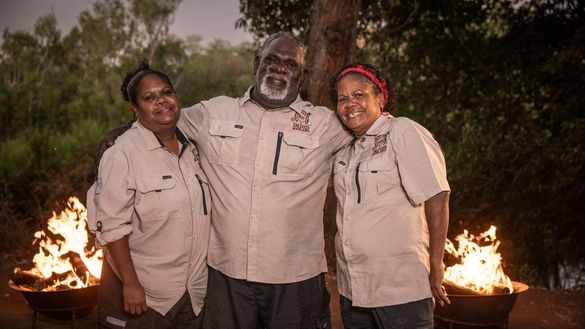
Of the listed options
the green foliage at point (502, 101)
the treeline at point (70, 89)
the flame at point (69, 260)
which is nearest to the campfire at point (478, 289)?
the flame at point (69, 260)

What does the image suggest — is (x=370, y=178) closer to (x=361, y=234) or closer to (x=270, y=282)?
(x=361, y=234)

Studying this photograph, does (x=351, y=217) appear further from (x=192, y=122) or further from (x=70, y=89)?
(x=70, y=89)

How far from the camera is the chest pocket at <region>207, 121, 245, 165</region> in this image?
343 centimetres

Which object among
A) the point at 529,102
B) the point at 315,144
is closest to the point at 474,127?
the point at 529,102

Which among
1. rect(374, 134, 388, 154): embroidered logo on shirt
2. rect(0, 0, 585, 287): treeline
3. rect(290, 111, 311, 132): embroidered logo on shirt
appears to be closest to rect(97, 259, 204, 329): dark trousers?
rect(290, 111, 311, 132): embroidered logo on shirt

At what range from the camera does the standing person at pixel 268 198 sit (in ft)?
11.0

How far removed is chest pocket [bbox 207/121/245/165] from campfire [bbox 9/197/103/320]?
203cm

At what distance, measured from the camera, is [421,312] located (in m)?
3.05

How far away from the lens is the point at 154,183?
3.13 meters

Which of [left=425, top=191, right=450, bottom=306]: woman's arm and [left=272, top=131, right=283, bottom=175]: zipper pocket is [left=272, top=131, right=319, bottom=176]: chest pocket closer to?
[left=272, top=131, right=283, bottom=175]: zipper pocket

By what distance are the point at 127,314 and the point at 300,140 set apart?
1382 millimetres

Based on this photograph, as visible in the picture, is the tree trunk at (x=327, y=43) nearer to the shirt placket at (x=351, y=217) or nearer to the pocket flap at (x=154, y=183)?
the shirt placket at (x=351, y=217)

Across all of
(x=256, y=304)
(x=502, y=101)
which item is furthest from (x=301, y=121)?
(x=502, y=101)

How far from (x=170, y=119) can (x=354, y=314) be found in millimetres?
1480
